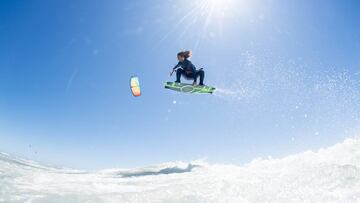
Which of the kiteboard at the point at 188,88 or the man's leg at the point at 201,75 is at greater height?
the man's leg at the point at 201,75

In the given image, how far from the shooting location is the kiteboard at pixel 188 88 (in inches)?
928

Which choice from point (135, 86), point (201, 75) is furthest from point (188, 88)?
point (135, 86)

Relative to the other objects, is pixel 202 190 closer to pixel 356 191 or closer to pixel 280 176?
pixel 280 176

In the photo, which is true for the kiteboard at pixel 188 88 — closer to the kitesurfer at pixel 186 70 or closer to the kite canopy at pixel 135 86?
the kitesurfer at pixel 186 70

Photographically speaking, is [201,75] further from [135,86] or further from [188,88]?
[135,86]

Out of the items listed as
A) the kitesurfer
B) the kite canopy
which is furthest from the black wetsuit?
the kite canopy

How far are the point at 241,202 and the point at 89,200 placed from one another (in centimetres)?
870

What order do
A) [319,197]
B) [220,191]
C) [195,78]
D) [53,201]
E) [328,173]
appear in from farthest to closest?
[195,78], [328,173], [220,191], [319,197], [53,201]

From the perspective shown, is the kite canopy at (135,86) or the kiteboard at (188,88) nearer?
the kite canopy at (135,86)

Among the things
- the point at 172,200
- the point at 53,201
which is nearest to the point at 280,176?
the point at 172,200

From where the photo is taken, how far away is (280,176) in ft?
74.4

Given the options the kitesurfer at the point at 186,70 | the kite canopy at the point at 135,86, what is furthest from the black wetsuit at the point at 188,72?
the kite canopy at the point at 135,86

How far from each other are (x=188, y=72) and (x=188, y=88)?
1731 mm

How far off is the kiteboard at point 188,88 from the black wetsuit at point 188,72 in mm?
572
